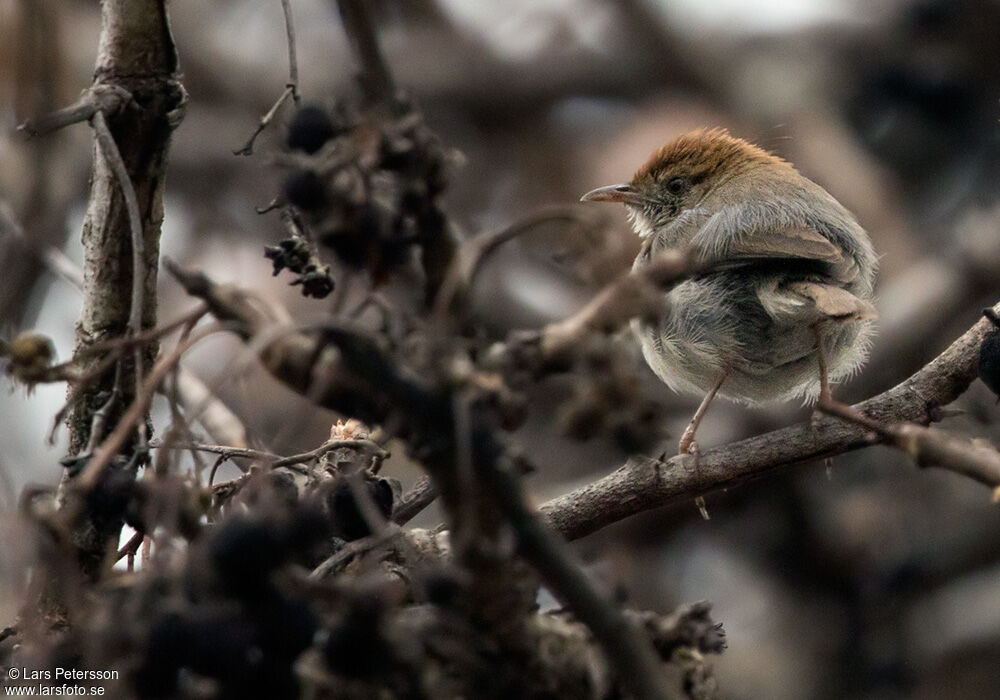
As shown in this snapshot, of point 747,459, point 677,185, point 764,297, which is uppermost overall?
point 677,185

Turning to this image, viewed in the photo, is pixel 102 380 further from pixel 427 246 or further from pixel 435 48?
pixel 435 48

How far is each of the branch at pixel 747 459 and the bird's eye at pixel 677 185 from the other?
2.43 meters

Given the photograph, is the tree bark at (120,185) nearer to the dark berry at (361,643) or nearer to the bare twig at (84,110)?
the bare twig at (84,110)

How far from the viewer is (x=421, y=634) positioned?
5.00ft

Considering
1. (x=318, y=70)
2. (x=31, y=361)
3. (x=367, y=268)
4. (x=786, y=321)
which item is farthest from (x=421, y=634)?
(x=318, y=70)

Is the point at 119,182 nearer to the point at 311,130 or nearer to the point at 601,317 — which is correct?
the point at 311,130

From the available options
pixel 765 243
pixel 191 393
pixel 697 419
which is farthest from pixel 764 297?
pixel 191 393

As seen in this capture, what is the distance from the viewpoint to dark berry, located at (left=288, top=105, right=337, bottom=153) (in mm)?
1660

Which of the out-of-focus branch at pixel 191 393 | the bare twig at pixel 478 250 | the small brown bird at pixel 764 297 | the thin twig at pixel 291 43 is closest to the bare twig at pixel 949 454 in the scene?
the bare twig at pixel 478 250

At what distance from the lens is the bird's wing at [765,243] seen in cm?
422

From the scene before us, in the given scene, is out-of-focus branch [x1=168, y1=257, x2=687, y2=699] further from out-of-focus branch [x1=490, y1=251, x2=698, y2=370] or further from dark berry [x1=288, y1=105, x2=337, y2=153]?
dark berry [x1=288, y1=105, x2=337, y2=153]

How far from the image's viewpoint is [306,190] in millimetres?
1544

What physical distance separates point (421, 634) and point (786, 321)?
114 inches

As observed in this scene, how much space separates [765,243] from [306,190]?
3046 mm
